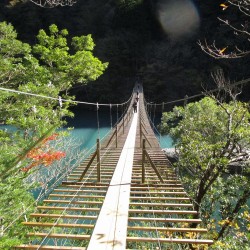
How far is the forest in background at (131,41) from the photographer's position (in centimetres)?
1916

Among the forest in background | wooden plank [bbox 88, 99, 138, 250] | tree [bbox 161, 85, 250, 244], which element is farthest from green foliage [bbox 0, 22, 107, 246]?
the forest in background

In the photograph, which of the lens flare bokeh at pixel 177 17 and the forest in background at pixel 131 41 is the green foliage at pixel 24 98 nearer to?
the forest in background at pixel 131 41

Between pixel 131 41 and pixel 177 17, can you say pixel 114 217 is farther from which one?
pixel 177 17

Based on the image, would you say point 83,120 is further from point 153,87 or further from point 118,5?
point 118,5

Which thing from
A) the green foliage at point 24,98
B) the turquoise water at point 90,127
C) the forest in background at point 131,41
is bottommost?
the turquoise water at point 90,127

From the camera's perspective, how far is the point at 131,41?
20.2 meters

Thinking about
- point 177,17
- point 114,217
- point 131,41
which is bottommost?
point 114,217

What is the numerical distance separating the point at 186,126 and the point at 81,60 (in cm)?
369

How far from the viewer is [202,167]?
5062 millimetres

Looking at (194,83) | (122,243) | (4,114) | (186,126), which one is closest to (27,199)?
(122,243)

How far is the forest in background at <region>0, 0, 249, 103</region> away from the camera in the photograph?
62.8ft

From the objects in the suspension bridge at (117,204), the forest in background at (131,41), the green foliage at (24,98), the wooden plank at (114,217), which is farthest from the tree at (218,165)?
the forest in background at (131,41)

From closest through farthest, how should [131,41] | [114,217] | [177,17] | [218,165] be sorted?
[114,217] < [218,165] < [131,41] < [177,17]

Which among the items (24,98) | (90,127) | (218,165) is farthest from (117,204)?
(90,127)
